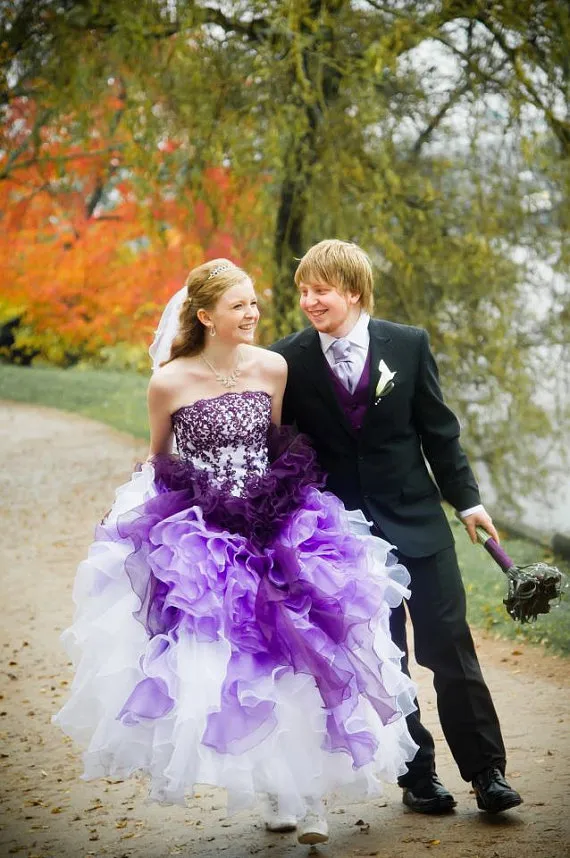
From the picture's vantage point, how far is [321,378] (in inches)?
148

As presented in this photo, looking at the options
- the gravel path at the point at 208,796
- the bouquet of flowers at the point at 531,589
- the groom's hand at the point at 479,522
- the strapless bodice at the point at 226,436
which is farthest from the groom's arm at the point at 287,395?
the gravel path at the point at 208,796

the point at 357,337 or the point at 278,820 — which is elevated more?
the point at 357,337

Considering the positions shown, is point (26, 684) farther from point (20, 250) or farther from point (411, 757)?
point (20, 250)

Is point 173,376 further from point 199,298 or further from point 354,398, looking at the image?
point 354,398

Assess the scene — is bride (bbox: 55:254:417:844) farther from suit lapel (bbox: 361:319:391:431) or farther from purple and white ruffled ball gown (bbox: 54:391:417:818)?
suit lapel (bbox: 361:319:391:431)

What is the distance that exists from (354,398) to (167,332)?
818 millimetres

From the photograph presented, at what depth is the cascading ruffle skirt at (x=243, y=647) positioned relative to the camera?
3.18m

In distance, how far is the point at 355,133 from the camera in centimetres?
881

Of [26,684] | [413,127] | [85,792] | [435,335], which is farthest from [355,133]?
[85,792]

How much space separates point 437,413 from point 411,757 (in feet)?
3.78

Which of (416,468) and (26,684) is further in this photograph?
(26,684)

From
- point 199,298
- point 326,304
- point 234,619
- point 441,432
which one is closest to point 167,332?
point 199,298

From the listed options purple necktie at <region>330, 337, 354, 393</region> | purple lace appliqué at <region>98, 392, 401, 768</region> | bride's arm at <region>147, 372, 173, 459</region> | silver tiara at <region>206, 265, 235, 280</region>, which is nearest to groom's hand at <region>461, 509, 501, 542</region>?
purple lace appliqué at <region>98, 392, 401, 768</region>

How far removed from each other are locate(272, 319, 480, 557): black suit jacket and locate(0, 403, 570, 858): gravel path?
0.94 meters
